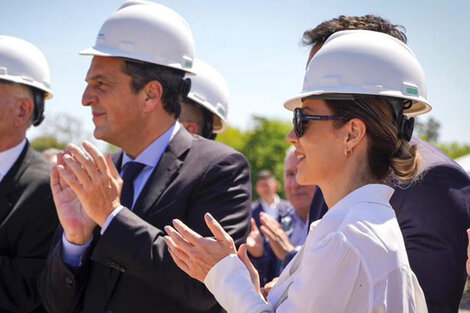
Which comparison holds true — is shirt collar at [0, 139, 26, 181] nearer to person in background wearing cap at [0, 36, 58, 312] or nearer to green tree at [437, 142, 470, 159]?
person in background wearing cap at [0, 36, 58, 312]

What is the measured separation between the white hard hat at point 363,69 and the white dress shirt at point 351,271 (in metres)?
0.52

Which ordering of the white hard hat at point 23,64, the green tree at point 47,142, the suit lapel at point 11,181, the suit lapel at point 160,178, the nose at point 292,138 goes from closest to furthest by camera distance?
1. the nose at point 292,138
2. the suit lapel at point 160,178
3. the suit lapel at point 11,181
4. the white hard hat at point 23,64
5. the green tree at point 47,142

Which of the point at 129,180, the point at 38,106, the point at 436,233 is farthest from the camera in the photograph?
the point at 38,106

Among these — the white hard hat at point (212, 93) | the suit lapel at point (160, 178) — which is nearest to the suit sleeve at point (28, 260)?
the suit lapel at point (160, 178)

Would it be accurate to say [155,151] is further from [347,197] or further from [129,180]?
[347,197]

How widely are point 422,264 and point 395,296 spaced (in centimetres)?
104

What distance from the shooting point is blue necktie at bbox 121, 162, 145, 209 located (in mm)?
3926

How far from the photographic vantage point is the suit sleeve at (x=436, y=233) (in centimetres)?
342

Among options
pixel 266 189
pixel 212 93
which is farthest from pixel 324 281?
pixel 266 189

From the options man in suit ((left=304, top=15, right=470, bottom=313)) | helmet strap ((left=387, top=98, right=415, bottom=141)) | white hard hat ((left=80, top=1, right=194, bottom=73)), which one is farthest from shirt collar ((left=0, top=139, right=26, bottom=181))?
helmet strap ((left=387, top=98, right=415, bottom=141))

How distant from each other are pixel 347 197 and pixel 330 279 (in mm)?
419

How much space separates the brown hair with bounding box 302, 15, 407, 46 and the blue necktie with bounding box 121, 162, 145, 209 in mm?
1331

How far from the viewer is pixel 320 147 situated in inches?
113

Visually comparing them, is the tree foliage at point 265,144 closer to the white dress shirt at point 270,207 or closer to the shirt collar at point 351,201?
the white dress shirt at point 270,207
